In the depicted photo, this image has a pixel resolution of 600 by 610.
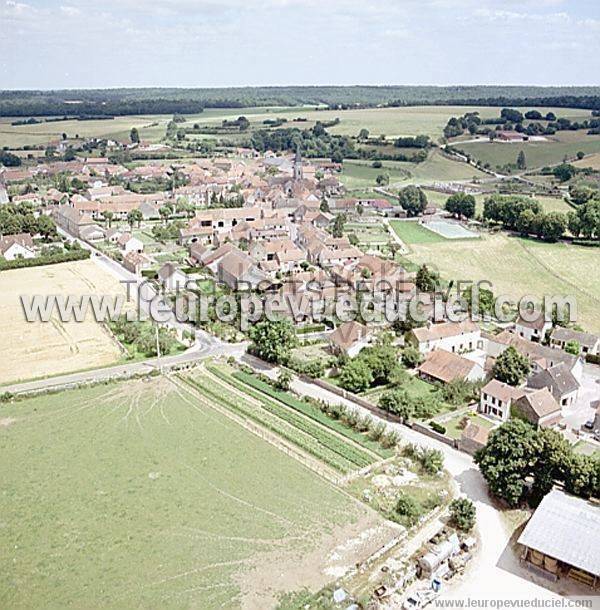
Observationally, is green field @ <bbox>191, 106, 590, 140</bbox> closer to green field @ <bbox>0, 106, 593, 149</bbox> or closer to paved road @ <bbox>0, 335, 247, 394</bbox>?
green field @ <bbox>0, 106, 593, 149</bbox>

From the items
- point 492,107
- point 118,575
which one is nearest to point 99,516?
point 118,575

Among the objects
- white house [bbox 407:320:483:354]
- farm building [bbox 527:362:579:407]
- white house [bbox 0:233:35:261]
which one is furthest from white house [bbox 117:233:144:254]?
farm building [bbox 527:362:579:407]

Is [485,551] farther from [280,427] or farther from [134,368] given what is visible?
[134,368]

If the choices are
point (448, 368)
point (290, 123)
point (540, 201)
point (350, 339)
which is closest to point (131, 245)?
point (350, 339)

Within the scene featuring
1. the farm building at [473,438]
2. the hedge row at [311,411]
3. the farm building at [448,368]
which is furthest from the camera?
the farm building at [448,368]

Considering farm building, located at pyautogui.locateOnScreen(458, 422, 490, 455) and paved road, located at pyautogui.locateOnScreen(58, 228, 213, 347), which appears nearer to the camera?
farm building, located at pyautogui.locateOnScreen(458, 422, 490, 455)

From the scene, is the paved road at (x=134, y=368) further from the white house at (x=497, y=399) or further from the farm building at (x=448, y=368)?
the white house at (x=497, y=399)

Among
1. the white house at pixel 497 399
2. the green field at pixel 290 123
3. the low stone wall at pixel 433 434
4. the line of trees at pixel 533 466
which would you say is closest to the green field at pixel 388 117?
the green field at pixel 290 123

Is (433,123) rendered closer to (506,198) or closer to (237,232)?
(506,198)
